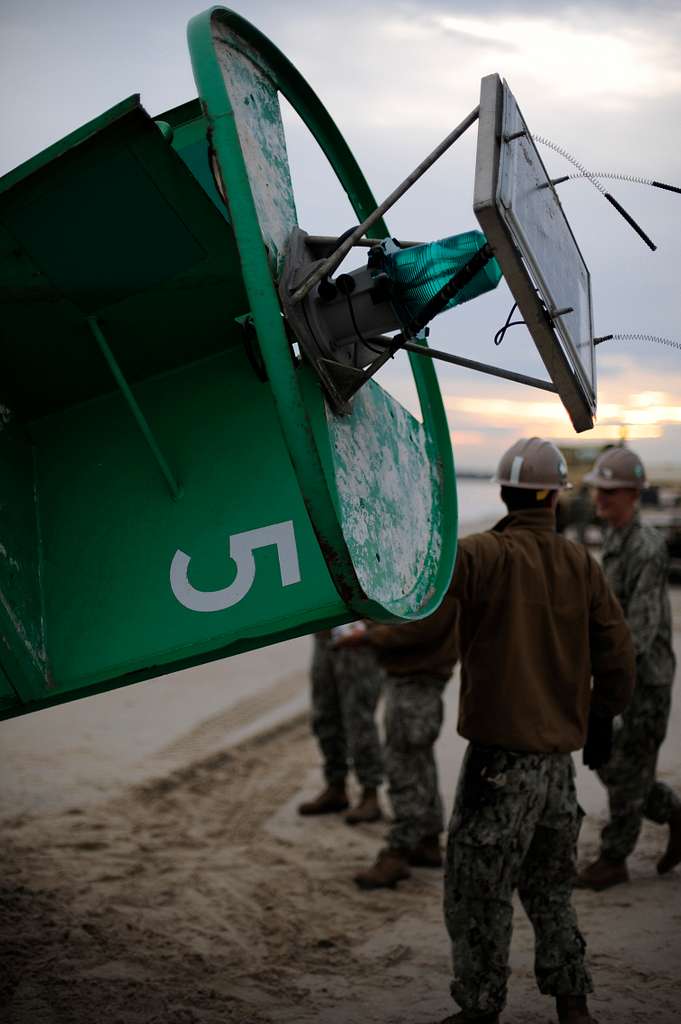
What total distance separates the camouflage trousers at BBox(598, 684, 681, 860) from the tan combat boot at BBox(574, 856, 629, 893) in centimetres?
3

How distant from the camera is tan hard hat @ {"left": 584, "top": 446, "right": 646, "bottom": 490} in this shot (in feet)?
17.3

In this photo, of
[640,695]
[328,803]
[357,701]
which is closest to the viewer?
[640,695]

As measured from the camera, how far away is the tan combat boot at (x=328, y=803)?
20.9ft

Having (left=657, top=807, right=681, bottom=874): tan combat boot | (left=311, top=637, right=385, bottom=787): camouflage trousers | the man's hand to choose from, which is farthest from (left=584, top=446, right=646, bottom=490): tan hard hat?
(left=311, top=637, right=385, bottom=787): camouflage trousers

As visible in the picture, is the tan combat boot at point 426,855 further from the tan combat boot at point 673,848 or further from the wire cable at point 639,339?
the wire cable at point 639,339

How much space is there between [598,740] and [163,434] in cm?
209

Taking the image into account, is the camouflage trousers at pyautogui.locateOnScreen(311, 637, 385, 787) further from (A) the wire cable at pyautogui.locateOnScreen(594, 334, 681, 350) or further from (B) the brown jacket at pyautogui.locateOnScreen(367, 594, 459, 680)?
(A) the wire cable at pyautogui.locateOnScreen(594, 334, 681, 350)

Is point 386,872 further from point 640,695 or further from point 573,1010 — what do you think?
point 573,1010

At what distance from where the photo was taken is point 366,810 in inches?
245

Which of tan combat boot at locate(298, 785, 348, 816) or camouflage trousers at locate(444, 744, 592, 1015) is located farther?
tan combat boot at locate(298, 785, 348, 816)

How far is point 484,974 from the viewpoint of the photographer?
338cm

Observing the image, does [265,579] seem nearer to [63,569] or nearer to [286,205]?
[63,569]

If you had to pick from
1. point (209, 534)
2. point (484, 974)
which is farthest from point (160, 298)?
point (484, 974)

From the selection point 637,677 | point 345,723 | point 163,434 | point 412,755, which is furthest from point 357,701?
point 163,434
